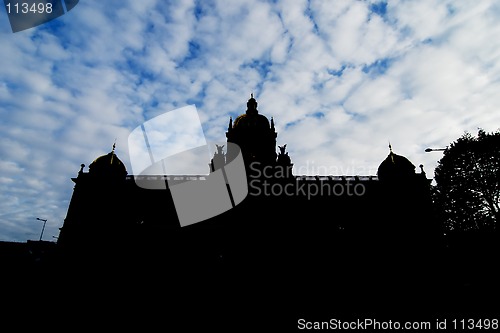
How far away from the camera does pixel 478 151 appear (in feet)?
86.3

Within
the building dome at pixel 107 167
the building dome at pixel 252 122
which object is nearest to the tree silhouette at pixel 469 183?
the building dome at pixel 252 122

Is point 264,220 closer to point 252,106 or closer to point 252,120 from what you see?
point 252,120

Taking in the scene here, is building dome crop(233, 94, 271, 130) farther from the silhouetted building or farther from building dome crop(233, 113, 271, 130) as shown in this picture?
the silhouetted building

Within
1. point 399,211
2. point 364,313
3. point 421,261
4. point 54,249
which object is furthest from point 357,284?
point 54,249

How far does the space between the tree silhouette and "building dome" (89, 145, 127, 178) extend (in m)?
33.1

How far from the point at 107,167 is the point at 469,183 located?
3676 cm

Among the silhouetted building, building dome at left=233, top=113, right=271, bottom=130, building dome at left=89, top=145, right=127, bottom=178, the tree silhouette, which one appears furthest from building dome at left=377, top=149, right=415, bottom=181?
building dome at left=89, top=145, right=127, bottom=178

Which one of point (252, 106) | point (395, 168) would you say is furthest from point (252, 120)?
point (395, 168)

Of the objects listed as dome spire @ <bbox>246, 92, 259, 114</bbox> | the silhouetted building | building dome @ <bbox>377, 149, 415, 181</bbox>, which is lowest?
the silhouetted building

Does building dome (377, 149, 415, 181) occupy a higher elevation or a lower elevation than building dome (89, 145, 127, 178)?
higher

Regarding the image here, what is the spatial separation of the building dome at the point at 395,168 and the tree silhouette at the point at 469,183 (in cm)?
387

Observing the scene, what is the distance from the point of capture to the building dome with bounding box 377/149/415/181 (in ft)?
92.4

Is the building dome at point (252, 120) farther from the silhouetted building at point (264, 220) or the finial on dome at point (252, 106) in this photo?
the silhouetted building at point (264, 220)

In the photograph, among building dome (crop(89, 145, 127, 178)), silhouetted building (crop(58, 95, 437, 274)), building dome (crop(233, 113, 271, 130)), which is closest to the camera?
silhouetted building (crop(58, 95, 437, 274))
